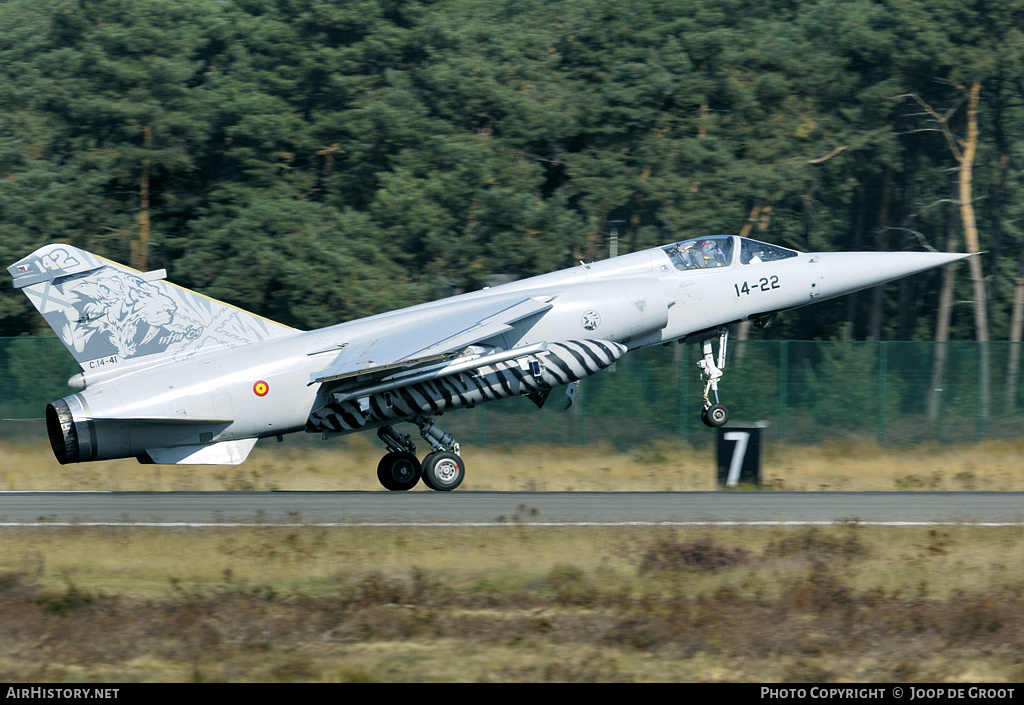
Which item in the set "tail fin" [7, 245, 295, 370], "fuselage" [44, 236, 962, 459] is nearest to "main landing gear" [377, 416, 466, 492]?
"fuselage" [44, 236, 962, 459]

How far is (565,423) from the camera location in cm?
2766

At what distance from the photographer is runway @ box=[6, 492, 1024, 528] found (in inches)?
564

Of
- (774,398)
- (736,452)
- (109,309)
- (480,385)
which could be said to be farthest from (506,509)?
(774,398)

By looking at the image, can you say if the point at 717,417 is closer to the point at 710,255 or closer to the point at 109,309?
the point at 710,255

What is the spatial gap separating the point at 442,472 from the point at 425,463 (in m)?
0.30

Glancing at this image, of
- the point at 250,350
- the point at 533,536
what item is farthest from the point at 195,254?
the point at 533,536

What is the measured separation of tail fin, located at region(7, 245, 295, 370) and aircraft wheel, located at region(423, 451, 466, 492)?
145 inches

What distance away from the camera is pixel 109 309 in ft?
54.1

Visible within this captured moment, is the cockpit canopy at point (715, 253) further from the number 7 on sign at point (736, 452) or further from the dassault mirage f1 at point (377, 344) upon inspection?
the number 7 on sign at point (736, 452)

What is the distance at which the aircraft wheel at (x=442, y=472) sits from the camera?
17859 mm

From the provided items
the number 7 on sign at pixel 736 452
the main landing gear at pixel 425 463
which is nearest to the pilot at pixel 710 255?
the number 7 on sign at pixel 736 452

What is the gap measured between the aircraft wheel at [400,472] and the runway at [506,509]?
0.76 metres

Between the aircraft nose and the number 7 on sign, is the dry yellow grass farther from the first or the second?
the aircraft nose
